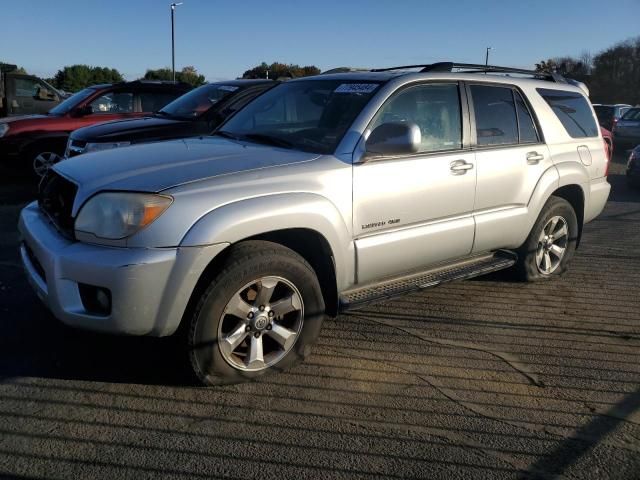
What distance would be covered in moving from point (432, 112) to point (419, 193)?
2.30 feet

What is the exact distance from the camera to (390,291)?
12.7 feet

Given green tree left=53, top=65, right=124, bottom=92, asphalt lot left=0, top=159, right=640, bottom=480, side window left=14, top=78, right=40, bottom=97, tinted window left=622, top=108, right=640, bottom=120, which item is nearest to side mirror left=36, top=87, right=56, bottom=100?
side window left=14, top=78, right=40, bottom=97

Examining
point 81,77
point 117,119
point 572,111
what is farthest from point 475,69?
point 81,77

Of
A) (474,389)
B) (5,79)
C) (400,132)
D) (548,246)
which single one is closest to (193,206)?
(400,132)

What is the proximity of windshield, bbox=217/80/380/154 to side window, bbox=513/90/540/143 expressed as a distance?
153cm

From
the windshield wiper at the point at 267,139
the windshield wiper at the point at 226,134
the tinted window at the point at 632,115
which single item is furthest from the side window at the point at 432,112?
the tinted window at the point at 632,115

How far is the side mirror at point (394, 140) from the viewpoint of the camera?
369cm

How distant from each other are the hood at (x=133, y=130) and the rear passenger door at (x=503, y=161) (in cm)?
397

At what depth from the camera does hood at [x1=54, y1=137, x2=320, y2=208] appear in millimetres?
3109

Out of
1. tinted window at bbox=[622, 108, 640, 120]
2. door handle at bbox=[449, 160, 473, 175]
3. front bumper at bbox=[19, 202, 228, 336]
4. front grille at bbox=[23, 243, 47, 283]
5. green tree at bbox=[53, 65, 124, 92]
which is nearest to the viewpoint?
front bumper at bbox=[19, 202, 228, 336]

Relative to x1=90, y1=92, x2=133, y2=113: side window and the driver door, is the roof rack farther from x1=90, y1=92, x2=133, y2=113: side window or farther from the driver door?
x1=90, y1=92, x2=133, y2=113: side window

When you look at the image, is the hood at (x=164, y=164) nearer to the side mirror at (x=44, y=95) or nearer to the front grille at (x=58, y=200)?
the front grille at (x=58, y=200)

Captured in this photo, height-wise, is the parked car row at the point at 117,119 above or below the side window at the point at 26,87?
below

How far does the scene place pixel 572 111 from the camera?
5.41 metres
